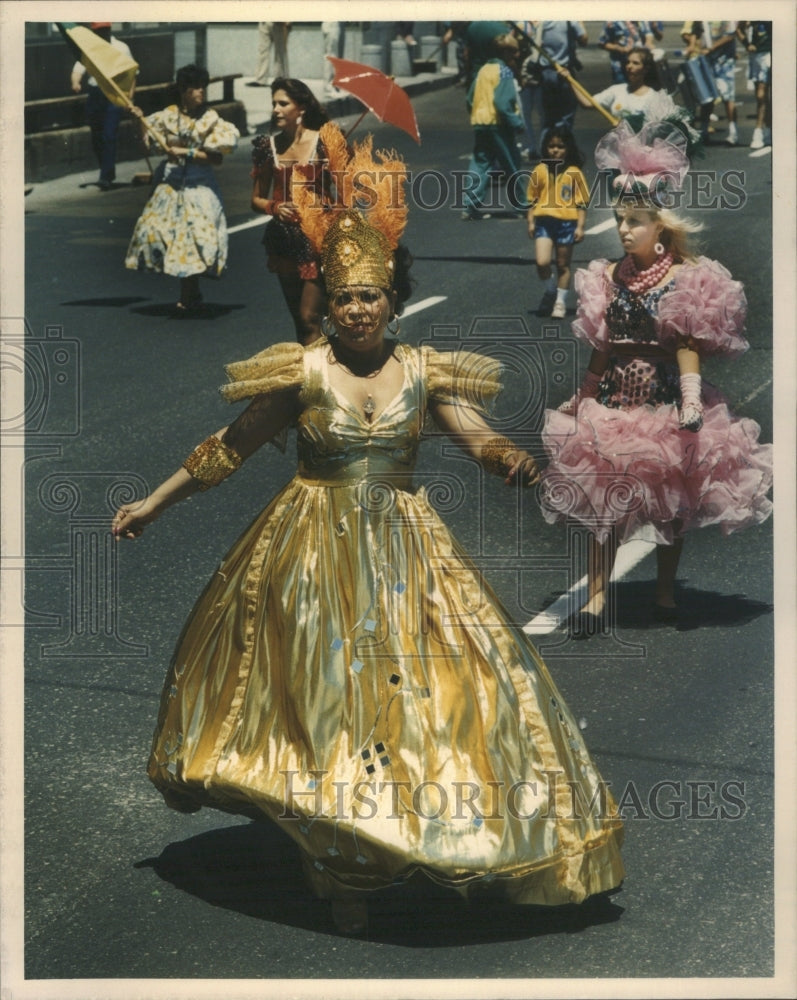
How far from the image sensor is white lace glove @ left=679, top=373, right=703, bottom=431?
8.11 m

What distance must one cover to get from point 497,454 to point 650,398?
2.39 metres

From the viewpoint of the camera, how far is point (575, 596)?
8891 mm

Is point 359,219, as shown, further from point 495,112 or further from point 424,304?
point 495,112

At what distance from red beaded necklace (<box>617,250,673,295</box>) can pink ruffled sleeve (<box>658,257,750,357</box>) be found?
0.25ft

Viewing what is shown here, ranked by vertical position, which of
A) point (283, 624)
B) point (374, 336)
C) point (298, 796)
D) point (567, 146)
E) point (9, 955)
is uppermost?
point (567, 146)

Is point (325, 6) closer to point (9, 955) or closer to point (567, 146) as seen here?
point (9, 955)

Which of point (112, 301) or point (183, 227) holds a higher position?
point (183, 227)

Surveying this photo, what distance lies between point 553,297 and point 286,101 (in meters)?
3.89

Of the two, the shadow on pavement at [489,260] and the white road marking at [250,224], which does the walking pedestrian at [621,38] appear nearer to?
the shadow on pavement at [489,260]

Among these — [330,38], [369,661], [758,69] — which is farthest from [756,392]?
[330,38]

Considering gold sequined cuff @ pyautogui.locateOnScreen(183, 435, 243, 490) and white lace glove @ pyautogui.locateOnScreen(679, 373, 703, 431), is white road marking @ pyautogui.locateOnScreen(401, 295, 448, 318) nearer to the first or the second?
white lace glove @ pyautogui.locateOnScreen(679, 373, 703, 431)

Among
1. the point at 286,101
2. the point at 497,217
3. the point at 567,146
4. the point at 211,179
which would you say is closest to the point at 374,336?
the point at 286,101

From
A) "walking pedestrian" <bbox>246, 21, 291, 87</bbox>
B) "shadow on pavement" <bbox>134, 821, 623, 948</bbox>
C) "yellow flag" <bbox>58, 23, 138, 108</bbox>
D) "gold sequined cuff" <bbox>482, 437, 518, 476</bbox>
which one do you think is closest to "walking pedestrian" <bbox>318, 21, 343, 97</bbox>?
"walking pedestrian" <bbox>246, 21, 291, 87</bbox>

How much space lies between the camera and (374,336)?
6.01 m
